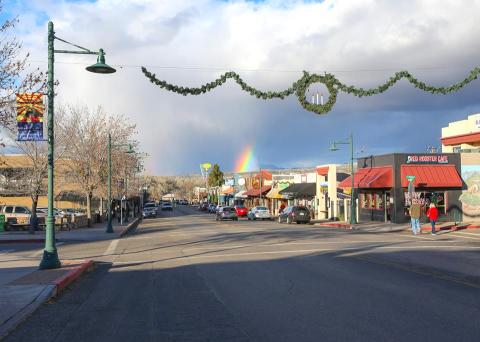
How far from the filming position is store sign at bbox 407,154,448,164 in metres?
42.1

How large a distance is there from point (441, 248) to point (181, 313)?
14.6 m

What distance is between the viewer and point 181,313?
9.17 metres

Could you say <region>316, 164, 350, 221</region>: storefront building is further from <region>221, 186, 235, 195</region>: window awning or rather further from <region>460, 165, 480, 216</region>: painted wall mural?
<region>221, 186, 235, 195</region>: window awning

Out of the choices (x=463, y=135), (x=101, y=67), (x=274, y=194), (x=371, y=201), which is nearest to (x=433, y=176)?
(x=371, y=201)

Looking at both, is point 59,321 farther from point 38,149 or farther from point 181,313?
point 38,149

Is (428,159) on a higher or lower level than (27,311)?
higher

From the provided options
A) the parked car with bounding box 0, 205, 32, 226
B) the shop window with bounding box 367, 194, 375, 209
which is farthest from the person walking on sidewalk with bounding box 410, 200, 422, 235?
the parked car with bounding box 0, 205, 32, 226

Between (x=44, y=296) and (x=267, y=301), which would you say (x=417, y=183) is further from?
(x=44, y=296)

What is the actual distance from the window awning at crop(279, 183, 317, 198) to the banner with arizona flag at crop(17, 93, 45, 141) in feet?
153

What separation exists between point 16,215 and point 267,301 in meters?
36.9

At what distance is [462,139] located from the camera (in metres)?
52.7

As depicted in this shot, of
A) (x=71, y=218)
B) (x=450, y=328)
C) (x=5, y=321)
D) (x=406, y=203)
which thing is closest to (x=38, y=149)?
(x=71, y=218)

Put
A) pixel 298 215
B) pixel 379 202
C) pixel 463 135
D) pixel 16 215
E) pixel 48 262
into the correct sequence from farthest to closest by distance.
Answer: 1. pixel 463 135
2. pixel 298 215
3. pixel 379 202
4. pixel 16 215
5. pixel 48 262

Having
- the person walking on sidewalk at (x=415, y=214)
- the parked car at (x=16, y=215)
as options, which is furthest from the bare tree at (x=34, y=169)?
the person walking on sidewalk at (x=415, y=214)
